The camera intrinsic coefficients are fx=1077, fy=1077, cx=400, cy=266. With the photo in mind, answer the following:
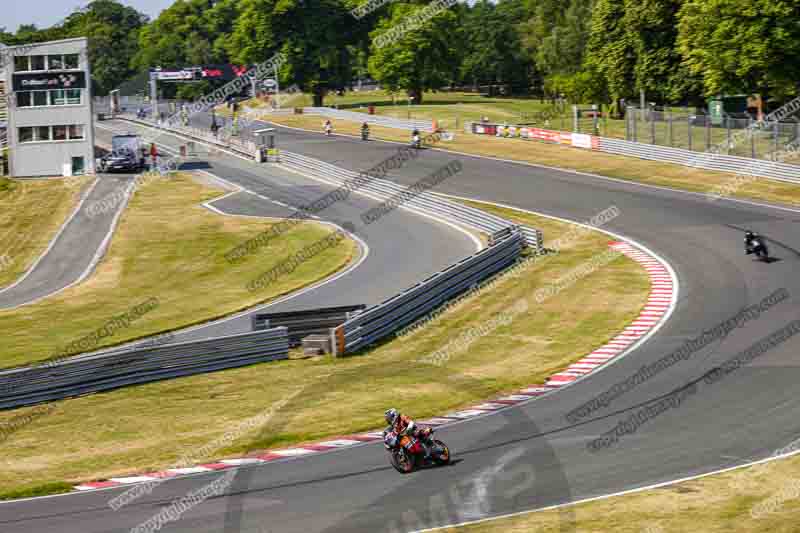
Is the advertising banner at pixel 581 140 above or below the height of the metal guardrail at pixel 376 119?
below

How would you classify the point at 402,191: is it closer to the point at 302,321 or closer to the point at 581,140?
the point at 581,140

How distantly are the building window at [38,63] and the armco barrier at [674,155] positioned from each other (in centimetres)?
3210

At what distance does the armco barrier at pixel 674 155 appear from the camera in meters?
51.8

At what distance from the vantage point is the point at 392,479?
1817 centimetres

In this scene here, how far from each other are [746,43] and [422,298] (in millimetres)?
37263

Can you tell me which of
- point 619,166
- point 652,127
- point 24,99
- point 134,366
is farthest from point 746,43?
point 134,366

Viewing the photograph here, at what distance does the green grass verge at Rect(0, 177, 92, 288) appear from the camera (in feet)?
169

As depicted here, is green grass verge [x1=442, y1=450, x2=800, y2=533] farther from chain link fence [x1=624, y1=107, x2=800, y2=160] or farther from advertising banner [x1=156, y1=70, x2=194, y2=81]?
advertising banner [x1=156, y1=70, x2=194, y2=81]

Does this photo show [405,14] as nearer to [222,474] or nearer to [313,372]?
[313,372]

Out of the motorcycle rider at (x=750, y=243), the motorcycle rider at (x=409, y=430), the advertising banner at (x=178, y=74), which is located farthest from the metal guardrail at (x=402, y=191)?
the advertising banner at (x=178, y=74)

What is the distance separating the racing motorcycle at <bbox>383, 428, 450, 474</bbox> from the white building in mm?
57620

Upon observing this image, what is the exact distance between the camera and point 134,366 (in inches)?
1026

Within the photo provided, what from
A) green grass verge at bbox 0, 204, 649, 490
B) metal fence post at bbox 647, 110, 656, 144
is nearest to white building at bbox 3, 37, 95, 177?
metal fence post at bbox 647, 110, 656, 144

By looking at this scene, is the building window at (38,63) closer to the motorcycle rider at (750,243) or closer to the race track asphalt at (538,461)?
the motorcycle rider at (750,243)
